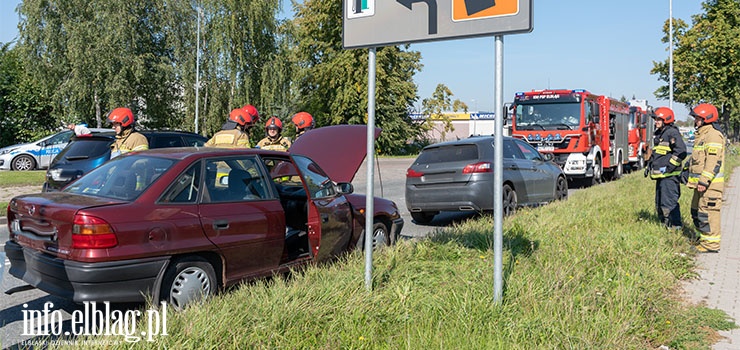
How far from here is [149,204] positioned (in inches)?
177

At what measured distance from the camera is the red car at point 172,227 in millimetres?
4207

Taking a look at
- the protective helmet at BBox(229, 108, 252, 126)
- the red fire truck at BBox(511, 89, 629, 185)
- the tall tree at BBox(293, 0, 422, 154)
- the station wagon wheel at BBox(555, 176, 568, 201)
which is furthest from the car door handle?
the tall tree at BBox(293, 0, 422, 154)

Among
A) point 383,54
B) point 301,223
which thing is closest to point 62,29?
point 383,54

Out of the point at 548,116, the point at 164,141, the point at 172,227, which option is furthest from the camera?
the point at 548,116

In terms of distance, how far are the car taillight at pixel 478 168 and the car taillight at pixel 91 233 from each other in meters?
6.52

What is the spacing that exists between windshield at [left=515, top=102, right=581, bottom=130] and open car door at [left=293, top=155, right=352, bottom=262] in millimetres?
12576

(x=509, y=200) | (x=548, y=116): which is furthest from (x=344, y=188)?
(x=548, y=116)

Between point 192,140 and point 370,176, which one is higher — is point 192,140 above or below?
above

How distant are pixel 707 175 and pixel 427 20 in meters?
4.45

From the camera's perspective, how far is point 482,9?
432 cm

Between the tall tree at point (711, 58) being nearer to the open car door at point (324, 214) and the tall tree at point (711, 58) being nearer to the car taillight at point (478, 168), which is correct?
the car taillight at point (478, 168)

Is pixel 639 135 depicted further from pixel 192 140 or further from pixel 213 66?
pixel 213 66

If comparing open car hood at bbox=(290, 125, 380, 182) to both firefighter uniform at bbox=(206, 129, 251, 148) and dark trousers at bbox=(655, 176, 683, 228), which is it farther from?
dark trousers at bbox=(655, 176, 683, 228)

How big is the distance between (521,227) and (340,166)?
2.54m
